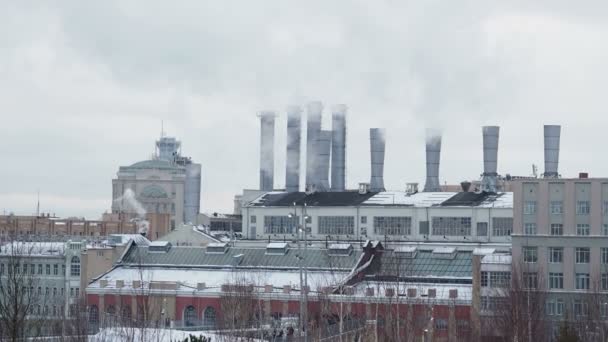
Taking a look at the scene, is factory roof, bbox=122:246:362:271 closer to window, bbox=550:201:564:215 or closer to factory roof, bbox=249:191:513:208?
factory roof, bbox=249:191:513:208

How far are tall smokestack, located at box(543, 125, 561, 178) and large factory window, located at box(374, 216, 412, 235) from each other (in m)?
9.16

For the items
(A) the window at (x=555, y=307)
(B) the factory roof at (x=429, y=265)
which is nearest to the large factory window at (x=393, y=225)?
(B) the factory roof at (x=429, y=265)

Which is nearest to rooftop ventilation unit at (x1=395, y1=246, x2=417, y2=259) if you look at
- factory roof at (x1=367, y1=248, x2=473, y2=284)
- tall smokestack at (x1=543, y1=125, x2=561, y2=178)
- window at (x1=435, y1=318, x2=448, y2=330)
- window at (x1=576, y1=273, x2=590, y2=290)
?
factory roof at (x1=367, y1=248, x2=473, y2=284)

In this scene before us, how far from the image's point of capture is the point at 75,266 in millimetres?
90875

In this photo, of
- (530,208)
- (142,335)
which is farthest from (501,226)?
(142,335)

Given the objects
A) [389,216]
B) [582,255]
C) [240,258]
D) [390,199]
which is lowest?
[240,258]

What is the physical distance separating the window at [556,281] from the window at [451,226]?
24353 millimetres

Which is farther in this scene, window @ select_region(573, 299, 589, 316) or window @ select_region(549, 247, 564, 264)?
window @ select_region(549, 247, 564, 264)

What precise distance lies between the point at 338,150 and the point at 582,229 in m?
47.8

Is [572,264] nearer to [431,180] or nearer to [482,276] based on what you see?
[482,276]

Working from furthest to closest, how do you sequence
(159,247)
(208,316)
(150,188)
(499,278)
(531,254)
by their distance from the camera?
(150,188) < (159,247) < (208,316) < (499,278) < (531,254)

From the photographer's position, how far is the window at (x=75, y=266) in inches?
3573

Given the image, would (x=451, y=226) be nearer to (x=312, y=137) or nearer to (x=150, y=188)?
(x=312, y=137)

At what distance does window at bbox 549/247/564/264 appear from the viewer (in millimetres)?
71625
